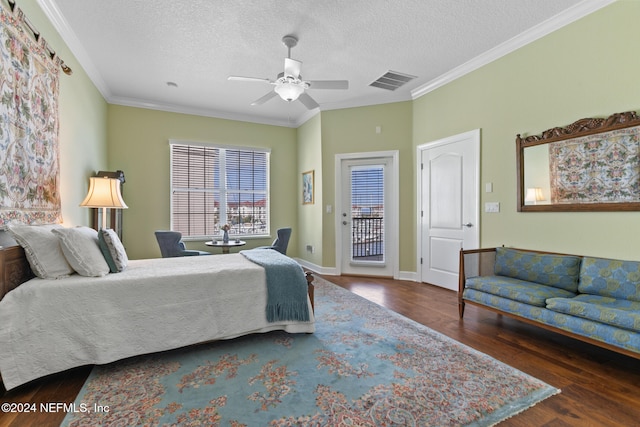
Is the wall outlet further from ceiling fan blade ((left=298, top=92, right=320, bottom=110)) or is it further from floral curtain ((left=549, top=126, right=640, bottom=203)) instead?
ceiling fan blade ((left=298, top=92, right=320, bottom=110))

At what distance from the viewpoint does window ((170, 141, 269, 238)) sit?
5332mm

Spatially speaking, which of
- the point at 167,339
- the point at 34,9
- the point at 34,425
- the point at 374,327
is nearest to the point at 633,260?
the point at 374,327

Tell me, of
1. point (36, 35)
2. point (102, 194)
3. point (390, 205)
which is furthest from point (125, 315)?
point (390, 205)

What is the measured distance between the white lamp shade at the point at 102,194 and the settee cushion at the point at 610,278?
462 centimetres

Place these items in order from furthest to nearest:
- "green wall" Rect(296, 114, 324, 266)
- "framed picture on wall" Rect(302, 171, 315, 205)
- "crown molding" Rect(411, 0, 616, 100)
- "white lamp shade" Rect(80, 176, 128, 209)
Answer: "framed picture on wall" Rect(302, 171, 315, 205), "green wall" Rect(296, 114, 324, 266), "white lamp shade" Rect(80, 176, 128, 209), "crown molding" Rect(411, 0, 616, 100)

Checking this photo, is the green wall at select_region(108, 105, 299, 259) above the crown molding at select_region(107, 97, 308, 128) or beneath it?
beneath

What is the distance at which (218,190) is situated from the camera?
18.5 ft

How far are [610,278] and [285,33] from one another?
11.9 feet

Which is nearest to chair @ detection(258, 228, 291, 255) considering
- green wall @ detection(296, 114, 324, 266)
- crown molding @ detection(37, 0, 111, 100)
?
green wall @ detection(296, 114, 324, 266)

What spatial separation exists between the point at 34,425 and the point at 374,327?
7.81 ft

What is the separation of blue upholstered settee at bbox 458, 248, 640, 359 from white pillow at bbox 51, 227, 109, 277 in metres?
3.27

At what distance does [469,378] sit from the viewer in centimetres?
198

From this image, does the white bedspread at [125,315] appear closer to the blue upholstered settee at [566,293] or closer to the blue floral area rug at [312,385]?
the blue floral area rug at [312,385]

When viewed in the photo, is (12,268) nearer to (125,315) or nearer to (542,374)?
(125,315)
